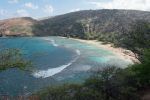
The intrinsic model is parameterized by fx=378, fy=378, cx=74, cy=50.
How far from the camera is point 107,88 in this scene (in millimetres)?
19734

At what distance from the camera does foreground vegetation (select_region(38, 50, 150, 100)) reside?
1912cm

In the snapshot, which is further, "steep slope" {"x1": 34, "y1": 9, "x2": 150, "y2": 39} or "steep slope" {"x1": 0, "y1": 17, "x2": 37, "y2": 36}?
"steep slope" {"x1": 0, "y1": 17, "x2": 37, "y2": 36}

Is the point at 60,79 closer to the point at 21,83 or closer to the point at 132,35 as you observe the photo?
the point at 21,83

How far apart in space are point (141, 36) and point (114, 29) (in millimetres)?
100017

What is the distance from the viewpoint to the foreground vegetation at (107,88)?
19125mm

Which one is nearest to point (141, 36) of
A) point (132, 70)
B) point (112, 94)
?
point (132, 70)

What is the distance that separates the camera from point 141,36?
99.7 ft

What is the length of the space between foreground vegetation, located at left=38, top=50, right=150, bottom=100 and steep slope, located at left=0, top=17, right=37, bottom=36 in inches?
5171

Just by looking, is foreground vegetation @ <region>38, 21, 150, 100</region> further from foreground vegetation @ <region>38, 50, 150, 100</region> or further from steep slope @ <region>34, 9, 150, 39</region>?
steep slope @ <region>34, 9, 150, 39</region>

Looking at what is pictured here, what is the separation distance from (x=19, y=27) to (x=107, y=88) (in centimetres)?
15638

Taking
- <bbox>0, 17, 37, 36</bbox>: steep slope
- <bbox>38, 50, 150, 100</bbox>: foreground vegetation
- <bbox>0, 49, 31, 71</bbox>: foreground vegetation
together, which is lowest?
<bbox>0, 17, 37, 36</bbox>: steep slope

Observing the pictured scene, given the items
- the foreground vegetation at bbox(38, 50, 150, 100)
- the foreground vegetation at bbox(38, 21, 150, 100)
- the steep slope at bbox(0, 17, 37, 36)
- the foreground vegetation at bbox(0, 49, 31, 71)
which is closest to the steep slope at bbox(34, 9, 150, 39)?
the steep slope at bbox(0, 17, 37, 36)

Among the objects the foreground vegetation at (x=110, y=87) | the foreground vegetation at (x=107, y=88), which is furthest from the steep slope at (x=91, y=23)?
the foreground vegetation at (x=107, y=88)

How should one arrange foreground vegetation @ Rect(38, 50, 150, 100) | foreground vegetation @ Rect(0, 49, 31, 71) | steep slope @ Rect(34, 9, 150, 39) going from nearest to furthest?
foreground vegetation @ Rect(0, 49, 31, 71), foreground vegetation @ Rect(38, 50, 150, 100), steep slope @ Rect(34, 9, 150, 39)
